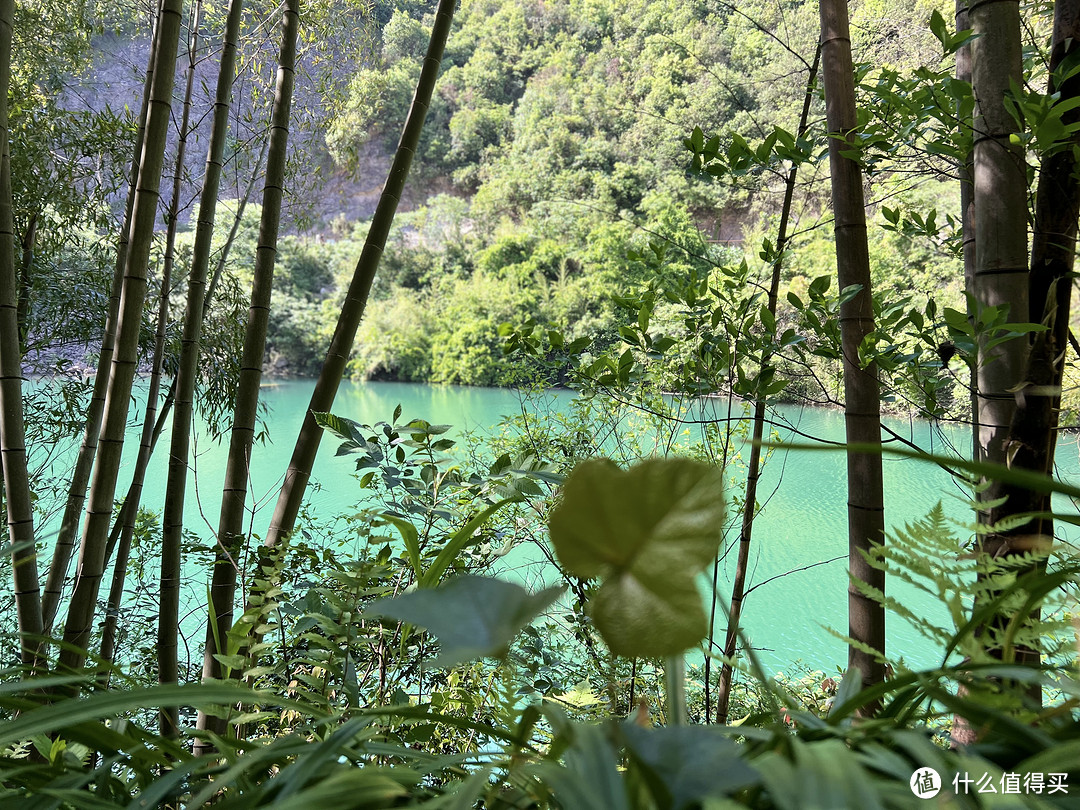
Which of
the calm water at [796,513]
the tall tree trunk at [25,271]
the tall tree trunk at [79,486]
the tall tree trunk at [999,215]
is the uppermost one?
the tall tree trunk at [25,271]

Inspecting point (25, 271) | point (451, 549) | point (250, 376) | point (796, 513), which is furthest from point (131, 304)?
point (796, 513)

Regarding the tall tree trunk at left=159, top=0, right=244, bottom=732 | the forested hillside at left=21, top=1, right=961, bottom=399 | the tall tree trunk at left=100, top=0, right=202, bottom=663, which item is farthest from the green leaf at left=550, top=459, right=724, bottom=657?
the forested hillside at left=21, top=1, right=961, bottom=399

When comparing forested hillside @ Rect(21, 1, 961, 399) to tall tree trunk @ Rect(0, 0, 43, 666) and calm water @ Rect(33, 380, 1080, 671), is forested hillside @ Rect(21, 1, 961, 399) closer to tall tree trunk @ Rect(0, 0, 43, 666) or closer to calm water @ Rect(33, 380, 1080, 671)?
calm water @ Rect(33, 380, 1080, 671)

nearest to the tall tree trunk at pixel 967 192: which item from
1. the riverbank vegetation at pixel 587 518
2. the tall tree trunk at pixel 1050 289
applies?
the riverbank vegetation at pixel 587 518

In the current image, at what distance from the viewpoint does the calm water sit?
324 cm

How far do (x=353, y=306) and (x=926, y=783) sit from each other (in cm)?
106

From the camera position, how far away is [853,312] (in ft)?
2.59

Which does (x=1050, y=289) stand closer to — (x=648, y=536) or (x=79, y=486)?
(x=648, y=536)

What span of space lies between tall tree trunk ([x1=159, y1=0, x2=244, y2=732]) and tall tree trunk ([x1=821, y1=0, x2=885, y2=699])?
3.32ft

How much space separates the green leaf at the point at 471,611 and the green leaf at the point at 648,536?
13 millimetres

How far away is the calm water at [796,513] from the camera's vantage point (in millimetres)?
3242

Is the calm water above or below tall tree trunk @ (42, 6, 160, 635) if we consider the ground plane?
below

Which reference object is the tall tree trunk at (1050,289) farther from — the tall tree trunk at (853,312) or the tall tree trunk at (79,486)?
the tall tree trunk at (79,486)

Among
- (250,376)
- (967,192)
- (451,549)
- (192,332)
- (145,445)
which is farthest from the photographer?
(145,445)
